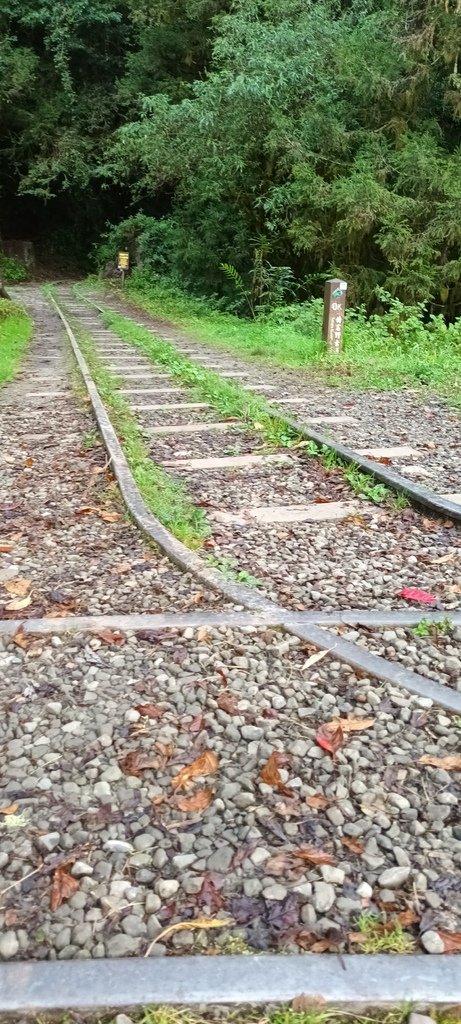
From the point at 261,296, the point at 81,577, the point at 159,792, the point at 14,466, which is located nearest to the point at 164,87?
the point at 261,296

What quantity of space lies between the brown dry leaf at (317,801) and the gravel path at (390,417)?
9.93 feet

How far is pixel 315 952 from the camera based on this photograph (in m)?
1.65

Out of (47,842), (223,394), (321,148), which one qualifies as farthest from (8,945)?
(321,148)

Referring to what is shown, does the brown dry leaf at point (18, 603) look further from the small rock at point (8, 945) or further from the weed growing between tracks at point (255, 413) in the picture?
the weed growing between tracks at point (255, 413)

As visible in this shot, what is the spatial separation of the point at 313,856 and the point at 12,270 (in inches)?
1286

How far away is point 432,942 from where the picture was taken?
167cm

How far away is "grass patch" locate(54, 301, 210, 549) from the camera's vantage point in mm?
4184

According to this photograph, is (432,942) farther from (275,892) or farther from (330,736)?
(330,736)

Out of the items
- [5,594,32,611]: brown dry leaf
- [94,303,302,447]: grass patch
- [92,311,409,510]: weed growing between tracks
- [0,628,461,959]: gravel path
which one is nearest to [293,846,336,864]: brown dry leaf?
[0,628,461,959]: gravel path

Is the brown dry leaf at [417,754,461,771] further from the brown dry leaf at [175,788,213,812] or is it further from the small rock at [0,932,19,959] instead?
the small rock at [0,932,19,959]

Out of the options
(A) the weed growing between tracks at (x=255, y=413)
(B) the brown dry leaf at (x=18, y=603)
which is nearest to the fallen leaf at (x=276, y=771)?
(B) the brown dry leaf at (x=18, y=603)

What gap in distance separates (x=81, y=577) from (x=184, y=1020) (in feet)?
7.66

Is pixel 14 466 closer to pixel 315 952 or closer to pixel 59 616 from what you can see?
pixel 59 616

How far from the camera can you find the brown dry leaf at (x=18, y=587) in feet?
11.4
